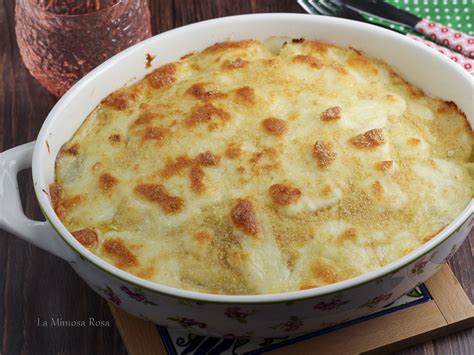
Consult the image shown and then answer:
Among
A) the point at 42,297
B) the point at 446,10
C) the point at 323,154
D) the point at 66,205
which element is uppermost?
the point at 323,154

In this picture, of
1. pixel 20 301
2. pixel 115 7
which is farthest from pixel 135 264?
pixel 115 7

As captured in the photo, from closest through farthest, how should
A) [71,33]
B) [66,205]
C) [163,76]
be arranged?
[66,205], [163,76], [71,33]

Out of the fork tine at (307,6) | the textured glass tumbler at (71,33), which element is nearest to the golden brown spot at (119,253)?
the textured glass tumbler at (71,33)

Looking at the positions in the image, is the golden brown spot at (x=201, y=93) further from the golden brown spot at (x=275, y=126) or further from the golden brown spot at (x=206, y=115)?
the golden brown spot at (x=275, y=126)

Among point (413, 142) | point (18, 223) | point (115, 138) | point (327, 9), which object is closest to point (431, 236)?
point (413, 142)

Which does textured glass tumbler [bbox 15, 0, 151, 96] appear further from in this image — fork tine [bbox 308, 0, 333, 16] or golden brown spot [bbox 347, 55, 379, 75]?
golden brown spot [bbox 347, 55, 379, 75]

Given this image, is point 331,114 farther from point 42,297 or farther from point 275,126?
point 42,297

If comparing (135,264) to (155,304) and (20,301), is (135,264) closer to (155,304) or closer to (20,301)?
(155,304)
